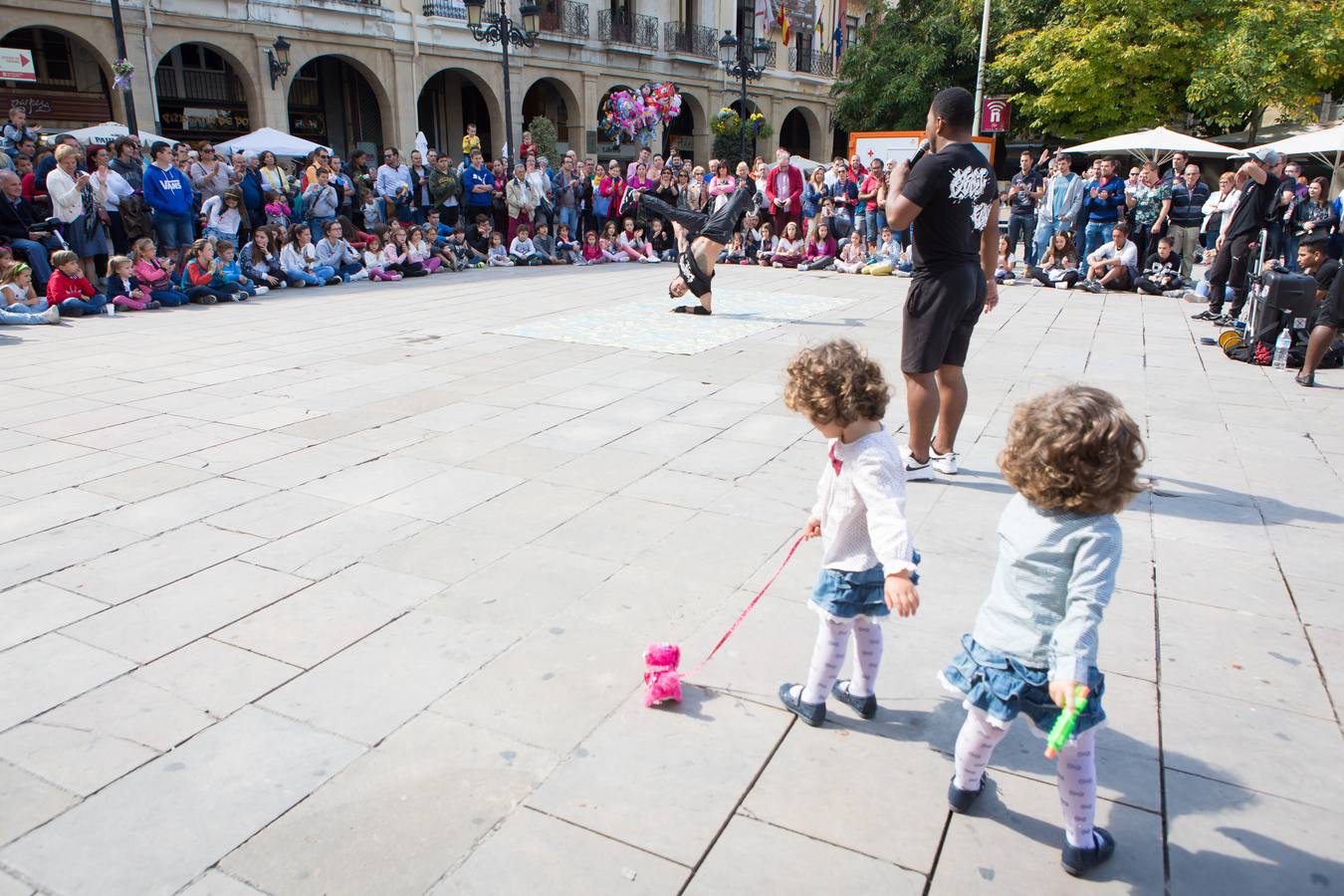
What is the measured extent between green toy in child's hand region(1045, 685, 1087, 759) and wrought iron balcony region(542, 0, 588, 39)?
1072 inches

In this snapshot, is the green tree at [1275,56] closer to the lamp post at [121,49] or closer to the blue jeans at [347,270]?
the blue jeans at [347,270]

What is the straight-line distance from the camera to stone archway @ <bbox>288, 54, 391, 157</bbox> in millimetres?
24375

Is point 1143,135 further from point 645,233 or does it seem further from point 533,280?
point 533,280

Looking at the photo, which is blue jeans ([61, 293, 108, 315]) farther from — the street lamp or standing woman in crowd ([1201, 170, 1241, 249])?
standing woman in crowd ([1201, 170, 1241, 249])

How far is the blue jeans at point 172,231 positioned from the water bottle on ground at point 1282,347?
39.2 feet

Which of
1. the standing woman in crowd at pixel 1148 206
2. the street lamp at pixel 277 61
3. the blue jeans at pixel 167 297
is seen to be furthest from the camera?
the street lamp at pixel 277 61

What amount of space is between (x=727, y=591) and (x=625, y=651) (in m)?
0.58

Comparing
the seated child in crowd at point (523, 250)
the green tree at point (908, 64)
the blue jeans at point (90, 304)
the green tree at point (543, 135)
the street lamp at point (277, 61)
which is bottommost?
the blue jeans at point (90, 304)

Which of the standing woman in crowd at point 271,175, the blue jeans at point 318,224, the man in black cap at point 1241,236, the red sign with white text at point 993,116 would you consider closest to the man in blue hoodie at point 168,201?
the standing woman in crowd at point 271,175

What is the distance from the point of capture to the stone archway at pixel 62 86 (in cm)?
1925

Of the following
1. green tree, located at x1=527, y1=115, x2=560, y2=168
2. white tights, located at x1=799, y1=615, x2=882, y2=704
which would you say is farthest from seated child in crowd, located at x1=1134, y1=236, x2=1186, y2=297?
green tree, located at x1=527, y1=115, x2=560, y2=168

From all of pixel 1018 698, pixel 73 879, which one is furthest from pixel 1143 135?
pixel 73 879

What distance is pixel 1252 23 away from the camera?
21.4 meters

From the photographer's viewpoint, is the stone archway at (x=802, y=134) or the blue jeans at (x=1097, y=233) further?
the stone archway at (x=802, y=134)
